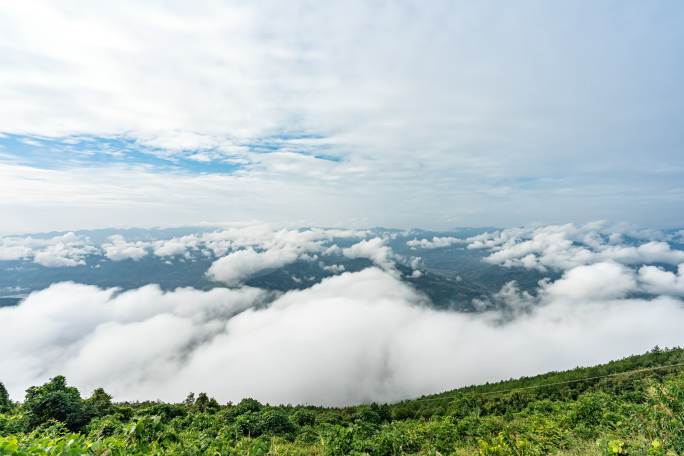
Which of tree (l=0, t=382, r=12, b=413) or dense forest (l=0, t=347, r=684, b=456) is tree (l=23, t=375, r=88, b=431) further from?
tree (l=0, t=382, r=12, b=413)

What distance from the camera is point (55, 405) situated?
2053 centimetres

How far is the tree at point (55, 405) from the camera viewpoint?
19.8 metres

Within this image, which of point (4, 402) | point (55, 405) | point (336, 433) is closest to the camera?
point (336, 433)

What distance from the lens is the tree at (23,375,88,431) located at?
1977 cm

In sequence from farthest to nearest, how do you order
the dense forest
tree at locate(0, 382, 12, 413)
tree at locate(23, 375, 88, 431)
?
tree at locate(0, 382, 12, 413)
tree at locate(23, 375, 88, 431)
the dense forest

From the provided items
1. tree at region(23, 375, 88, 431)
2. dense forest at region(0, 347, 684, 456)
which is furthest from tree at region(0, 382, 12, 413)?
tree at region(23, 375, 88, 431)

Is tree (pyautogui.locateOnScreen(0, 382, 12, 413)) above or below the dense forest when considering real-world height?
below

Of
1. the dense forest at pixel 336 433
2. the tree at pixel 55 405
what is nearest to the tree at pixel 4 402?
the dense forest at pixel 336 433

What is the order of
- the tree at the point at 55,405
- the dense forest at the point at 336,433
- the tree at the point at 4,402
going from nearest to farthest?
the dense forest at the point at 336,433 < the tree at the point at 55,405 < the tree at the point at 4,402

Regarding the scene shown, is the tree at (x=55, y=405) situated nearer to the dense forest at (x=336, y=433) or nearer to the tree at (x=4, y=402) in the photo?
the dense forest at (x=336, y=433)

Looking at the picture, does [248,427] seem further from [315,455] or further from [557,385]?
[557,385]

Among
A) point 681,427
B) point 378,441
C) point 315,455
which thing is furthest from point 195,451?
point 681,427

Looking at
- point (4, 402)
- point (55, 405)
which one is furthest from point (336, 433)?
point (4, 402)

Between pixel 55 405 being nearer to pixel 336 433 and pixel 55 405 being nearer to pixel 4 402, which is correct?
pixel 4 402
